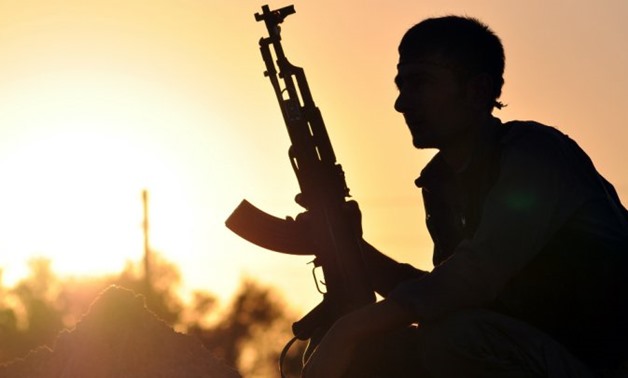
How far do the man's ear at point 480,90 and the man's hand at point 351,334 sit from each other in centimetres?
117

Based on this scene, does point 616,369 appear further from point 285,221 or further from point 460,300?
point 285,221

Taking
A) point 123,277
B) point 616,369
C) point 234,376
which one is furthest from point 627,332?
point 123,277

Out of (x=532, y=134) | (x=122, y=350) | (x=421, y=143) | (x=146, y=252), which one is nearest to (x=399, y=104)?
(x=421, y=143)

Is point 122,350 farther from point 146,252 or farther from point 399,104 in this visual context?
point 146,252

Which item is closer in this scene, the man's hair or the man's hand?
the man's hand

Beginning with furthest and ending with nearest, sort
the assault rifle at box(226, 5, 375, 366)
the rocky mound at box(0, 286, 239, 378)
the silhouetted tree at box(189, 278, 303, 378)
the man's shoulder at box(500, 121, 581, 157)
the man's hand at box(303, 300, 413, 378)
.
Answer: the silhouetted tree at box(189, 278, 303, 378), the rocky mound at box(0, 286, 239, 378), the assault rifle at box(226, 5, 375, 366), the man's shoulder at box(500, 121, 581, 157), the man's hand at box(303, 300, 413, 378)

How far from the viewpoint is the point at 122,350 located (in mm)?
10820

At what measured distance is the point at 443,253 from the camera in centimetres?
882

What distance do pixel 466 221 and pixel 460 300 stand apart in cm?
81

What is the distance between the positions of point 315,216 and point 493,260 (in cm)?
178

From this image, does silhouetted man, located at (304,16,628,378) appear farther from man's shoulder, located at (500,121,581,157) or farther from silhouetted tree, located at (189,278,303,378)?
silhouetted tree, located at (189,278,303,378)

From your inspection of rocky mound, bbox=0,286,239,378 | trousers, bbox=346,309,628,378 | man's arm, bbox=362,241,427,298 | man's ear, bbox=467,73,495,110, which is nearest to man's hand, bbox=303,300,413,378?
trousers, bbox=346,309,628,378

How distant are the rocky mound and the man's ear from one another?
10.5 ft

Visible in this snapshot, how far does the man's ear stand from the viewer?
831 cm
